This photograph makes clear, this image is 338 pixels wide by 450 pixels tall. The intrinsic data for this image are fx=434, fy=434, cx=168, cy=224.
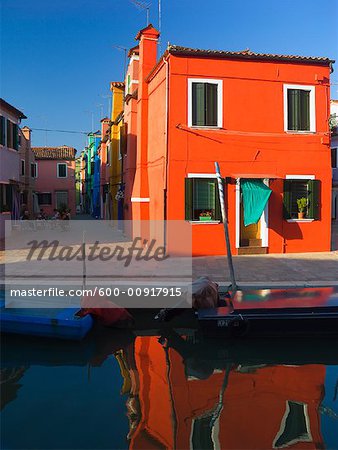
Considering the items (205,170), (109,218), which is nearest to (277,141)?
(205,170)

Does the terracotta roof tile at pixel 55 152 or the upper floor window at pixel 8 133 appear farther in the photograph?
the terracotta roof tile at pixel 55 152

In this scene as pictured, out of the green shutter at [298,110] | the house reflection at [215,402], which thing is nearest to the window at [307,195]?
the green shutter at [298,110]

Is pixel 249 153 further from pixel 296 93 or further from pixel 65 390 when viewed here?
pixel 65 390

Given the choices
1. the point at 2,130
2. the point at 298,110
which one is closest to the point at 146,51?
the point at 298,110

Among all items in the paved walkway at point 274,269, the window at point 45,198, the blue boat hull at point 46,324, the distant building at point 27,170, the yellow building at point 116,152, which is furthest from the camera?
the window at point 45,198

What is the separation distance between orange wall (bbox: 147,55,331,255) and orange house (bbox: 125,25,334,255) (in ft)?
0.10

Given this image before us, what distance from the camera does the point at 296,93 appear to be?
1438 centimetres

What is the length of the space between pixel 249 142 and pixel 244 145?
200mm

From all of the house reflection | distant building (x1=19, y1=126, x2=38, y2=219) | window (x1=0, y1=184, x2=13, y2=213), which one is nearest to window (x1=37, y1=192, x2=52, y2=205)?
distant building (x1=19, y1=126, x2=38, y2=219)

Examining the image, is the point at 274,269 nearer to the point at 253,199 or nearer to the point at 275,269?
the point at 275,269

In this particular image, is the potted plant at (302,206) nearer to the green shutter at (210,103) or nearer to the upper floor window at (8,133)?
the green shutter at (210,103)

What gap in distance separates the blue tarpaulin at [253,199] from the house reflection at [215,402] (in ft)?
22.0

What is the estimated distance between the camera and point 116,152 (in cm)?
2523

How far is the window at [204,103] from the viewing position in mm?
13695
